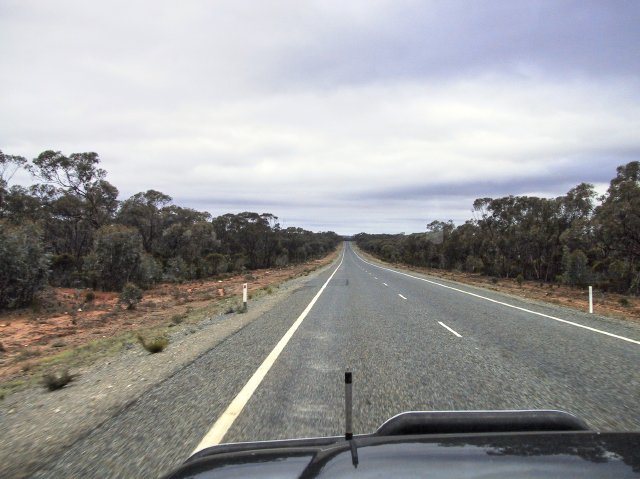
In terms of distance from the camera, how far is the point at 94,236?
37.4m

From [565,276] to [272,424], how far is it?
37.6 meters

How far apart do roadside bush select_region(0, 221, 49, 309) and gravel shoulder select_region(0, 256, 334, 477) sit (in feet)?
59.8

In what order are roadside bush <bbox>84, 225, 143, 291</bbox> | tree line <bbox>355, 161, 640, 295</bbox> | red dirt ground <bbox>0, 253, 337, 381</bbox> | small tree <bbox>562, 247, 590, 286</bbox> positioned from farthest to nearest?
A: small tree <bbox>562, 247, 590, 286</bbox> < roadside bush <bbox>84, 225, 143, 291</bbox> < tree line <bbox>355, 161, 640, 295</bbox> < red dirt ground <bbox>0, 253, 337, 381</bbox>

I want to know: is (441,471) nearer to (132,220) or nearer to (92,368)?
(92,368)

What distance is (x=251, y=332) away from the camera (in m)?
11.1

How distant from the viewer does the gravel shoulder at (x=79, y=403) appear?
4.45m

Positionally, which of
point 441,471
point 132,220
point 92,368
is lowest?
point 92,368

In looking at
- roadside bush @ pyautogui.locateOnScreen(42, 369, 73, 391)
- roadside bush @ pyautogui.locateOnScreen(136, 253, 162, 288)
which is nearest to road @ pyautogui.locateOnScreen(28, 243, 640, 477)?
roadside bush @ pyautogui.locateOnScreen(42, 369, 73, 391)

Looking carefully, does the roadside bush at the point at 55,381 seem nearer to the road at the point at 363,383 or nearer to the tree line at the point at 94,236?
the road at the point at 363,383

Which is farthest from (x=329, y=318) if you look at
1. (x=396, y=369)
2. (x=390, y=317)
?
(x=396, y=369)

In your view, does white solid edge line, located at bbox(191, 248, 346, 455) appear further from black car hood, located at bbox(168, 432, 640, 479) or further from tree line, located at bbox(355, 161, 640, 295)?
tree line, located at bbox(355, 161, 640, 295)

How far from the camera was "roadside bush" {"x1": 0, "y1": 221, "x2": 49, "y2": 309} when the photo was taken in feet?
79.3

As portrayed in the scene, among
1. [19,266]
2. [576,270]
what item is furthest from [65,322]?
[576,270]

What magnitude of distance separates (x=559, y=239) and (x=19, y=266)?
4061 cm
